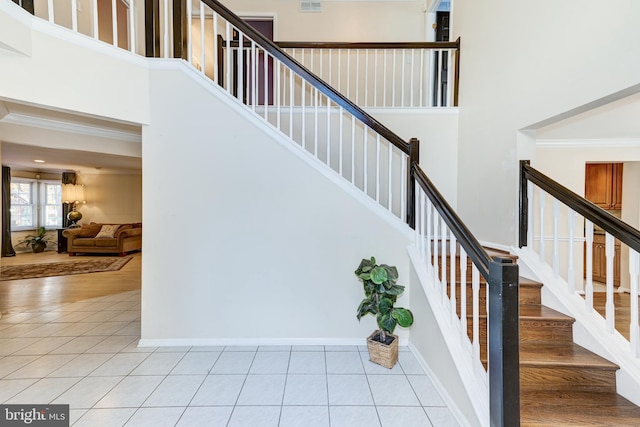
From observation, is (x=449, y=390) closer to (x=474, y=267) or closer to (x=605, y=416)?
A: (x=605, y=416)

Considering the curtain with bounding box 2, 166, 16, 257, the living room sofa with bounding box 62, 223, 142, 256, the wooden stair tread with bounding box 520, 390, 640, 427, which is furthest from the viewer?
the living room sofa with bounding box 62, 223, 142, 256

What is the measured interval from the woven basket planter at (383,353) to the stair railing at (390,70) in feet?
9.04

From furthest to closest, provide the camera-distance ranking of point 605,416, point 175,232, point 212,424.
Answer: point 175,232 < point 212,424 < point 605,416

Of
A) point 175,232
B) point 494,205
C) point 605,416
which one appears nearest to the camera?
point 605,416

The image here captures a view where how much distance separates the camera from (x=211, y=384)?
203 cm

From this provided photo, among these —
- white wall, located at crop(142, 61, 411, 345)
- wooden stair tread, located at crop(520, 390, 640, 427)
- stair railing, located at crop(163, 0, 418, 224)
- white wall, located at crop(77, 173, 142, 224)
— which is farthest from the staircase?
white wall, located at crop(77, 173, 142, 224)

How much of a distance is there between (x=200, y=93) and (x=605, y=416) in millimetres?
3588

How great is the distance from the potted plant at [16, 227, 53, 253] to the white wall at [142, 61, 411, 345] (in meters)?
7.67

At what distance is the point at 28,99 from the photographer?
1.96 m

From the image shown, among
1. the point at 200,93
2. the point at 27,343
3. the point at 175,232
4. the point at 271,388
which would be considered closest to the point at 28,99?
the point at 200,93

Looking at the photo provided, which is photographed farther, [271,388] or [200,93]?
[200,93]

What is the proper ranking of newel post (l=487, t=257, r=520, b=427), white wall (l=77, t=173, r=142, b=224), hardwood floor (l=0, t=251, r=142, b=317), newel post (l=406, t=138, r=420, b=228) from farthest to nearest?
1. white wall (l=77, t=173, r=142, b=224)
2. hardwood floor (l=0, t=251, r=142, b=317)
3. newel post (l=406, t=138, r=420, b=228)
4. newel post (l=487, t=257, r=520, b=427)

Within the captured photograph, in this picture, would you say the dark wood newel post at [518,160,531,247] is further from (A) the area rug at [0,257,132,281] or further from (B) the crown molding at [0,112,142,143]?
(A) the area rug at [0,257,132,281]

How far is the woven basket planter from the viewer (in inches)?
87.9
